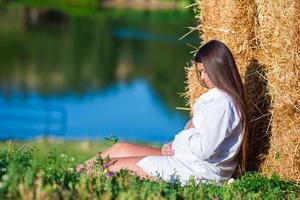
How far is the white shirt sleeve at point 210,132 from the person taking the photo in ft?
19.9

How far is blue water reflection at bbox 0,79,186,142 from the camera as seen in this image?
2152 cm

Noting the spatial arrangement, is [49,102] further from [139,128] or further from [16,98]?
[139,128]

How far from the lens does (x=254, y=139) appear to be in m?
7.12

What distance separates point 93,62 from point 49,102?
1028 cm

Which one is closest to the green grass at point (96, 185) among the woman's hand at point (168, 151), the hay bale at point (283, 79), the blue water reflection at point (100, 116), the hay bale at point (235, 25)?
the hay bale at point (283, 79)

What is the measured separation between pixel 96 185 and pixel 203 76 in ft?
5.50

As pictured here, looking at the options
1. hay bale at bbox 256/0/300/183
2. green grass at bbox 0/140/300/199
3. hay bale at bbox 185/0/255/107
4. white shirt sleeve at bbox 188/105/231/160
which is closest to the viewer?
green grass at bbox 0/140/300/199

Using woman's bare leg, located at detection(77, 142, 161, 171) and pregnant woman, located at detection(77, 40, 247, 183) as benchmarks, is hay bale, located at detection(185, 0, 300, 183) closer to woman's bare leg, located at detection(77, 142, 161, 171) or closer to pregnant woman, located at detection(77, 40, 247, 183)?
pregnant woman, located at detection(77, 40, 247, 183)

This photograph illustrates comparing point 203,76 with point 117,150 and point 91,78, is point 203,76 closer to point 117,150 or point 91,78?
point 117,150

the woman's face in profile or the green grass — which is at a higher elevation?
the woman's face in profile

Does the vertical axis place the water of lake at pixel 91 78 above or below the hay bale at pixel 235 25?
below

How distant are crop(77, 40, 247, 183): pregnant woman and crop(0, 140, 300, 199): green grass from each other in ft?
0.78

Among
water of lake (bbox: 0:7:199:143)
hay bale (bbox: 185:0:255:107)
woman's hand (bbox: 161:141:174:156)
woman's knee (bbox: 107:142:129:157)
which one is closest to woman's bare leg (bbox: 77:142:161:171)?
woman's knee (bbox: 107:142:129:157)

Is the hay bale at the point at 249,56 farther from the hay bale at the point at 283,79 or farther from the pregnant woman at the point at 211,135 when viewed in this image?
the pregnant woman at the point at 211,135
